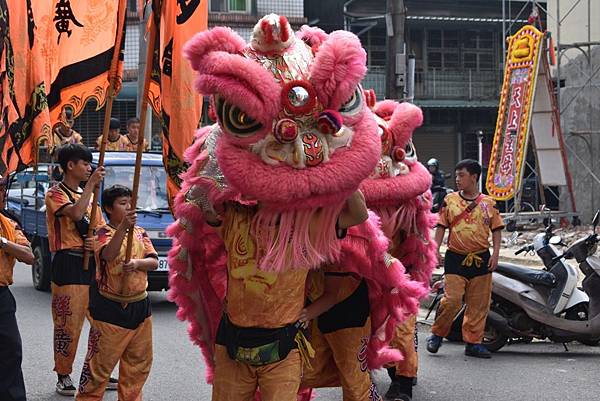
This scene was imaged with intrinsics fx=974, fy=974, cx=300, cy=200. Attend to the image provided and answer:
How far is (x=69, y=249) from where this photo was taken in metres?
7.12

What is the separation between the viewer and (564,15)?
20.3 metres

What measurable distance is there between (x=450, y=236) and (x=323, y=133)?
4768 millimetres

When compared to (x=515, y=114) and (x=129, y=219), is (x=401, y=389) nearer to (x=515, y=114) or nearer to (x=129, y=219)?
(x=129, y=219)

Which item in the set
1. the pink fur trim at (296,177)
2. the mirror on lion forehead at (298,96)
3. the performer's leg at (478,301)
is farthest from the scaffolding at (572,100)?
the mirror on lion forehead at (298,96)

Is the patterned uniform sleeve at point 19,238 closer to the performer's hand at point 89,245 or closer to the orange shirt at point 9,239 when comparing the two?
the orange shirt at point 9,239

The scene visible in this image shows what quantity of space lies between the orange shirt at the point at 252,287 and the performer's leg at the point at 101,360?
1741 millimetres

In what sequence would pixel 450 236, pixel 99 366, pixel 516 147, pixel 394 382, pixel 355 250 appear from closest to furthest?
pixel 355 250, pixel 99 366, pixel 394 382, pixel 450 236, pixel 516 147

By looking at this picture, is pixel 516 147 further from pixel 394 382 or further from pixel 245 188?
pixel 245 188

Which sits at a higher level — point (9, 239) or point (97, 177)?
point (97, 177)

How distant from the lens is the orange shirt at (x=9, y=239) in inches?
225

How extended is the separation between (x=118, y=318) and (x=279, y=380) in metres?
1.95

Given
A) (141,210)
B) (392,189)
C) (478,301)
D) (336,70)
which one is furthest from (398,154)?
(141,210)

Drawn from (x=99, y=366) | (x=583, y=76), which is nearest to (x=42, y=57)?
(x=99, y=366)

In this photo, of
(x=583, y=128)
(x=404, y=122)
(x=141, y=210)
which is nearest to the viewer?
(x=404, y=122)
